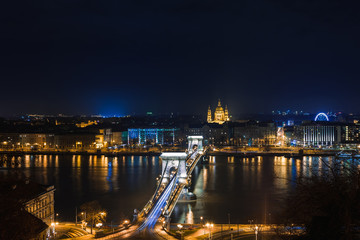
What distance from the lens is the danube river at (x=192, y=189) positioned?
8.57 metres

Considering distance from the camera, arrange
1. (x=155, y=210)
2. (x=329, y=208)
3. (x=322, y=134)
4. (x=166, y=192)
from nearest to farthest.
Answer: (x=329, y=208), (x=155, y=210), (x=166, y=192), (x=322, y=134)

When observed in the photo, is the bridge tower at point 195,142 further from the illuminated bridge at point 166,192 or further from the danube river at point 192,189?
the illuminated bridge at point 166,192

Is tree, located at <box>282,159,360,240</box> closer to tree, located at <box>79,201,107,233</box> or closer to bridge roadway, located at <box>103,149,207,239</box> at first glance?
bridge roadway, located at <box>103,149,207,239</box>

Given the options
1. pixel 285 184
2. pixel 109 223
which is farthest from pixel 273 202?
pixel 109 223

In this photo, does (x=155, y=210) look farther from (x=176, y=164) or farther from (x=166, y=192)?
(x=176, y=164)

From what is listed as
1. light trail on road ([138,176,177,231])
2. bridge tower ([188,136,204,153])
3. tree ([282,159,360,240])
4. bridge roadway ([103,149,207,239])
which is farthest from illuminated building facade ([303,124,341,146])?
tree ([282,159,360,240])

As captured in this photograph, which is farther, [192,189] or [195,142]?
[195,142]

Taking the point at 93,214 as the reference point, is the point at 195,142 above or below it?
above

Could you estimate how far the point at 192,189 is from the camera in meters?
11.8

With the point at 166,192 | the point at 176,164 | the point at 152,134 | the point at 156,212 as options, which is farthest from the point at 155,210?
the point at 152,134

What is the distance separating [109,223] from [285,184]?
6089mm

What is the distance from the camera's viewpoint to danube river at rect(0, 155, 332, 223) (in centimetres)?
857

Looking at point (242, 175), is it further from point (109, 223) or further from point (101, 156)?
point (101, 156)

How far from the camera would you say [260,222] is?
Answer: 7824mm
